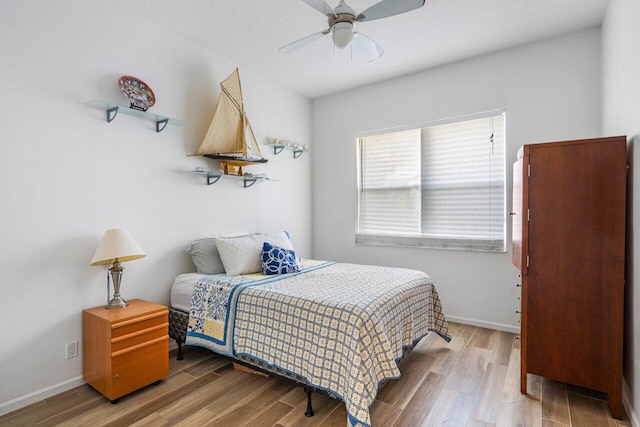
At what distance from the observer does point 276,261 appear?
9.78ft

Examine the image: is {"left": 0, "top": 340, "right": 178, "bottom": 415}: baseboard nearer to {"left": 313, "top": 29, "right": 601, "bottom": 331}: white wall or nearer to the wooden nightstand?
the wooden nightstand

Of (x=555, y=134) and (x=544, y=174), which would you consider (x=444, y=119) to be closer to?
(x=555, y=134)

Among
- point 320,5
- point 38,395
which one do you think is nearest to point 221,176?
point 320,5

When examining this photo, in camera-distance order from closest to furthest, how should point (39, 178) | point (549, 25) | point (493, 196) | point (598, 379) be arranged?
point (598, 379) < point (39, 178) < point (549, 25) < point (493, 196)

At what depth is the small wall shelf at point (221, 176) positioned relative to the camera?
3135 millimetres

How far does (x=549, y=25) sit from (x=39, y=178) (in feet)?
13.5

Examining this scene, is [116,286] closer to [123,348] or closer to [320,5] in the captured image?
[123,348]

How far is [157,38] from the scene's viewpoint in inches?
111

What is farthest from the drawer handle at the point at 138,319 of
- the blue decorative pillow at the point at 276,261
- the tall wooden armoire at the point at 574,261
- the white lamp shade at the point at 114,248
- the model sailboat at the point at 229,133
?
the tall wooden armoire at the point at 574,261

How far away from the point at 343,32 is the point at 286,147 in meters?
2.19

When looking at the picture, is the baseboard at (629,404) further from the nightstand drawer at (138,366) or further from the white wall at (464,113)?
the nightstand drawer at (138,366)

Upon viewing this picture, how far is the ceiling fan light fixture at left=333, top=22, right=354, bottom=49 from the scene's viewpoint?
1998 millimetres

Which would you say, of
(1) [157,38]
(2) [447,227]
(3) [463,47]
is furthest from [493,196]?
(1) [157,38]

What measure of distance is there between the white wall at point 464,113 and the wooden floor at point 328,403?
981 millimetres
